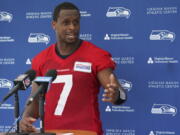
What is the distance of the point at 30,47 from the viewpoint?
11.0 ft

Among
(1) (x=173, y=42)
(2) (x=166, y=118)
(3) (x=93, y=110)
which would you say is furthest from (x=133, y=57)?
(3) (x=93, y=110)

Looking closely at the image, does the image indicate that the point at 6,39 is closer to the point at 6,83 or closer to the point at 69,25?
the point at 6,83

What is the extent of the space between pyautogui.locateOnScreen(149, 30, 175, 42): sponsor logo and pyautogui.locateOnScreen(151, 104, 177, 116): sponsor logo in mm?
464

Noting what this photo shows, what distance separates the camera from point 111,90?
200 centimetres

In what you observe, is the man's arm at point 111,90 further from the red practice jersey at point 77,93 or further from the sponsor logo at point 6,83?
the sponsor logo at point 6,83

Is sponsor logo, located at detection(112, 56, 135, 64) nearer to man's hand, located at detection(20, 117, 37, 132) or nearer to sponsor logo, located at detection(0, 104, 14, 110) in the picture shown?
sponsor logo, located at detection(0, 104, 14, 110)

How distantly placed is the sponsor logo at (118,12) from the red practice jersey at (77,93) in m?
0.61

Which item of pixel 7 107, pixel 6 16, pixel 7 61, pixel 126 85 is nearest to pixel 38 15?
pixel 6 16

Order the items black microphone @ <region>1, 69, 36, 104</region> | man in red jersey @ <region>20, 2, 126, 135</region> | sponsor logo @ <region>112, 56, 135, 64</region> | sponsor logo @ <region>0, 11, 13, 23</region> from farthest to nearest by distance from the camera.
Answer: sponsor logo @ <region>0, 11, 13, 23</region>, sponsor logo @ <region>112, 56, 135, 64</region>, man in red jersey @ <region>20, 2, 126, 135</region>, black microphone @ <region>1, 69, 36, 104</region>

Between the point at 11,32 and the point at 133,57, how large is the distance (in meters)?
1.06

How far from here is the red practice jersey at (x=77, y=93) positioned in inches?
96.9

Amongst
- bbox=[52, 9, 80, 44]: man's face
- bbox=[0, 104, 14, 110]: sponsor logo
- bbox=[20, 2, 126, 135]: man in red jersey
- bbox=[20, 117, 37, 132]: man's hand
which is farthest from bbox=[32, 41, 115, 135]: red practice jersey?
bbox=[0, 104, 14, 110]: sponsor logo

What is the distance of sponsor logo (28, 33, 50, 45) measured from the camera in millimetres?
3314

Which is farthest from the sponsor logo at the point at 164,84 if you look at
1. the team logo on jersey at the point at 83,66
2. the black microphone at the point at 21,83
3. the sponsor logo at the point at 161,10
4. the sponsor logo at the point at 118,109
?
the black microphone at the point at 21,83
